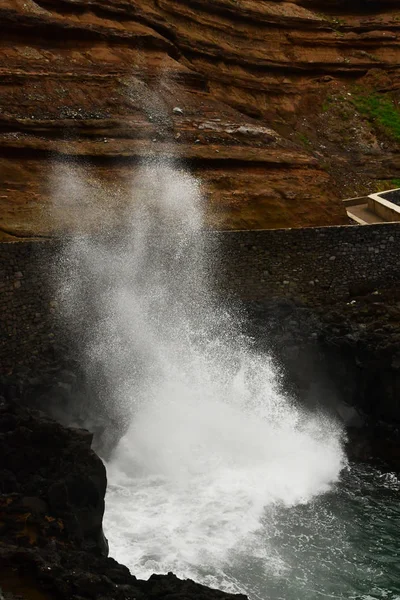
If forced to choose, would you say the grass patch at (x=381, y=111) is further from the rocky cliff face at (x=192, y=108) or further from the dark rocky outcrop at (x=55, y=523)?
the dark rocky outcrop at (x=55, y=523)

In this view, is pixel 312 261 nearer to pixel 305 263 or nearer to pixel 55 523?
pixel 305 263

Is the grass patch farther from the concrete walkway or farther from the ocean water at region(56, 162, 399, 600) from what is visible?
the ocean water at region(56, 162, 399, 600)

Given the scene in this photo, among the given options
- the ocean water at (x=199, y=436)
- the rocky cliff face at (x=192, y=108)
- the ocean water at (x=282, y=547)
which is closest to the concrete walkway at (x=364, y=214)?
the rocky cliff face at (x=192, y=108)

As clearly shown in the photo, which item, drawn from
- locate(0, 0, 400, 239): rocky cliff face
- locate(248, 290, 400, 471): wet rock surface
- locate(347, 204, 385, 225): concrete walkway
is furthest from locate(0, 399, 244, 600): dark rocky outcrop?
locate(347, 204, 385, 225): concrete walkway

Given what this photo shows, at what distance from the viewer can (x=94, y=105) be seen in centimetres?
2088

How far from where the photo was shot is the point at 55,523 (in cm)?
1279

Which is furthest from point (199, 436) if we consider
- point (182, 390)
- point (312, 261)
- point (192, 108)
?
point (192, 108)

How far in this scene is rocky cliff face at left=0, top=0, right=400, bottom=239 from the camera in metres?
Answer: 19.8

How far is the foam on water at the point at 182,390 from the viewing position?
642 inches

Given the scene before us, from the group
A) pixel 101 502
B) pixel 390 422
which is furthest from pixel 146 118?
pixel 101 502

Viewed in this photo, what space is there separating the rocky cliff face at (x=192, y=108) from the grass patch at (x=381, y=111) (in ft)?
0.21

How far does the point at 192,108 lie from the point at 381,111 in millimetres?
9757

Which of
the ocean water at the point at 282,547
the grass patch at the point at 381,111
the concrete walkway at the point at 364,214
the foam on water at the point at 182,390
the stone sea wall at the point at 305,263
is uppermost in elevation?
the grass patch at the point at 381,111

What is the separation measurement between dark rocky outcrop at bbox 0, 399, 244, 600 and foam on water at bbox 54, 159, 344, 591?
1.61 m
